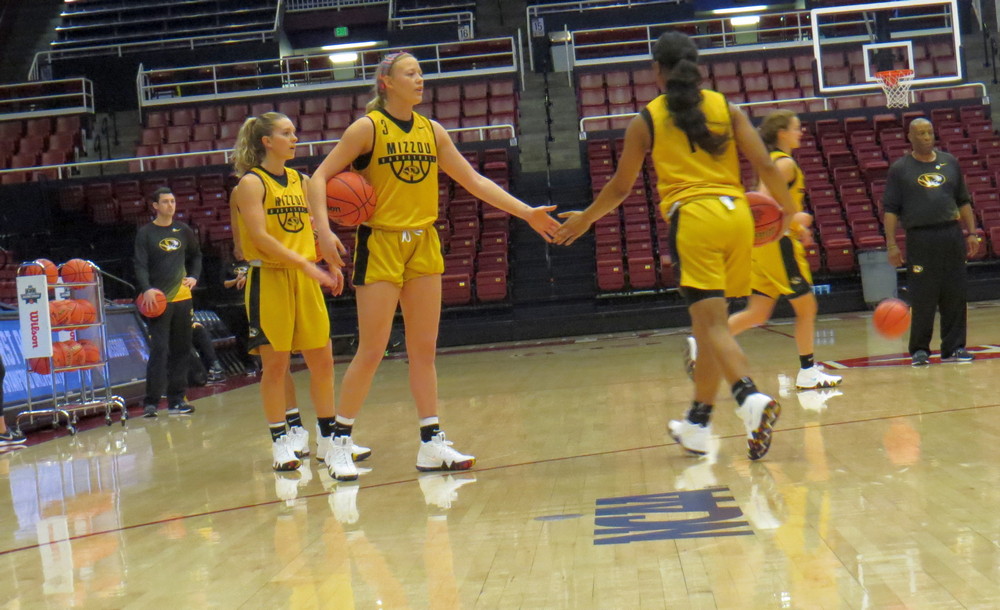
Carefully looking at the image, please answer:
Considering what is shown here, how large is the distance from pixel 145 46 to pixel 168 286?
15678 mm

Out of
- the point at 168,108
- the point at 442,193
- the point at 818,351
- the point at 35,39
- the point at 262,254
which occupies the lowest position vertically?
the point at 818,351

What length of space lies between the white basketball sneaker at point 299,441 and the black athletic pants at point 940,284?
4.13 meters

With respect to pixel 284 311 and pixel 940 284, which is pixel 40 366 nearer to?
pixel 284 311

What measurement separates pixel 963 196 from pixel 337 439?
470cm

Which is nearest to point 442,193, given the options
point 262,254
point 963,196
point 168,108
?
point 168,108

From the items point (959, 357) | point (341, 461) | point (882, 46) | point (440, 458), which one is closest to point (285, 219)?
point (341, 461)

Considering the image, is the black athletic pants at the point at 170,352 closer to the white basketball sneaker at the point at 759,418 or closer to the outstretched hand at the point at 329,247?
the outstretched hand at the point at 329,247

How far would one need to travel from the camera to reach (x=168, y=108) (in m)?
18.9

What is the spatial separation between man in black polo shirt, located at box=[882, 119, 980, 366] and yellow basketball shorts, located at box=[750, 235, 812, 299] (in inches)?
57.7

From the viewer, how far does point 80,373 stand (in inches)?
280

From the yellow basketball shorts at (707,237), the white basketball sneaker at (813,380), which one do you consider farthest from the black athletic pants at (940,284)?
the yellow basketball shorts at (707,237)

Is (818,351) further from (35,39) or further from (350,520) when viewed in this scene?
(35,39)

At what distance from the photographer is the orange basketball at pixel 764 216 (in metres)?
3.93

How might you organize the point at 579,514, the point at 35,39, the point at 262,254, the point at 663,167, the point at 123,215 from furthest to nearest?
the point at 35,39 → the point at 123,215 → the point at 262,254 → the point at 663,167 → the point at 579,514
